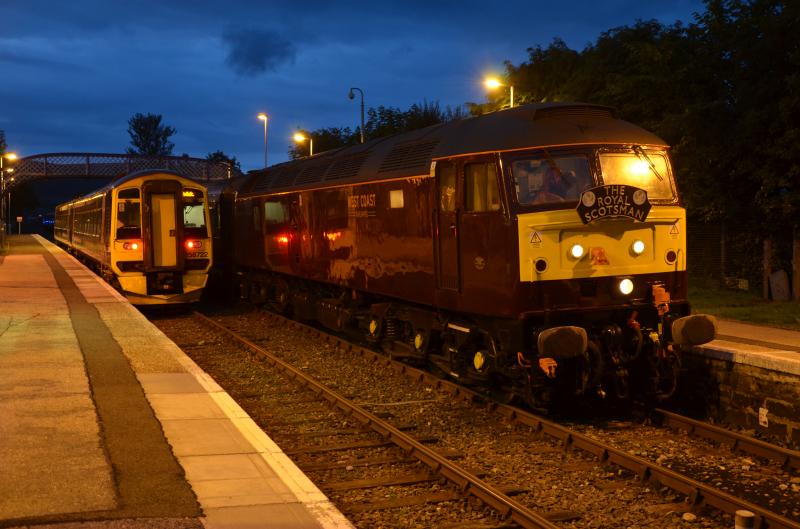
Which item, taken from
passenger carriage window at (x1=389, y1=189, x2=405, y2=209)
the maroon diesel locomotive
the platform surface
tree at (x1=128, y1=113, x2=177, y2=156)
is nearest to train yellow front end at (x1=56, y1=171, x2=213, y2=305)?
passenger carriage window at (x1=389, y1=189, x2=405, y2=209)

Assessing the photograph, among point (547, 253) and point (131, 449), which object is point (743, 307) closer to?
point (547, 253)

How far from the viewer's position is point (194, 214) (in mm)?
20797

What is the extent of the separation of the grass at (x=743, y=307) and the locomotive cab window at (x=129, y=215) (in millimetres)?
12806

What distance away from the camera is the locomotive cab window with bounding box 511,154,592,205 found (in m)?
9.10

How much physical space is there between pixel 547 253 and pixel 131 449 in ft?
15.0

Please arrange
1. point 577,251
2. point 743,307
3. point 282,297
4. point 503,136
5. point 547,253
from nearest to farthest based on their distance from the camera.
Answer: point 547,253
point 577,251
point 503,136
point 743,307
point 282,297

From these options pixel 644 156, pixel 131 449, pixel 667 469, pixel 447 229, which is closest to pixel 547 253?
pixel 447 229

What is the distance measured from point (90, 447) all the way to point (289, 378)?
5.39 metres

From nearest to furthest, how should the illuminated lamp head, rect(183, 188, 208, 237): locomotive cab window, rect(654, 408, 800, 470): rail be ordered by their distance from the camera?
1. rect(654, 408, 800, 470): rail
2. the illuminated lamp head
3. rect(183, 188, 208, 237): locomotive cab window

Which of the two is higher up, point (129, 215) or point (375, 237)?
point (129, 215)

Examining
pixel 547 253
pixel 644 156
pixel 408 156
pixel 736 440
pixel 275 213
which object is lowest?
pixel 736 440

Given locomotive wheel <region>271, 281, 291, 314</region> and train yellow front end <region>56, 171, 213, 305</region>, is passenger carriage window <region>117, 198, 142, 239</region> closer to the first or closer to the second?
train yellow front end <region>56, 171, 213, 305</region>

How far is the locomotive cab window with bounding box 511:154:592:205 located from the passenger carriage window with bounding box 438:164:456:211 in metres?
1.07

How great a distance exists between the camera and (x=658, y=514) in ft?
21.9
